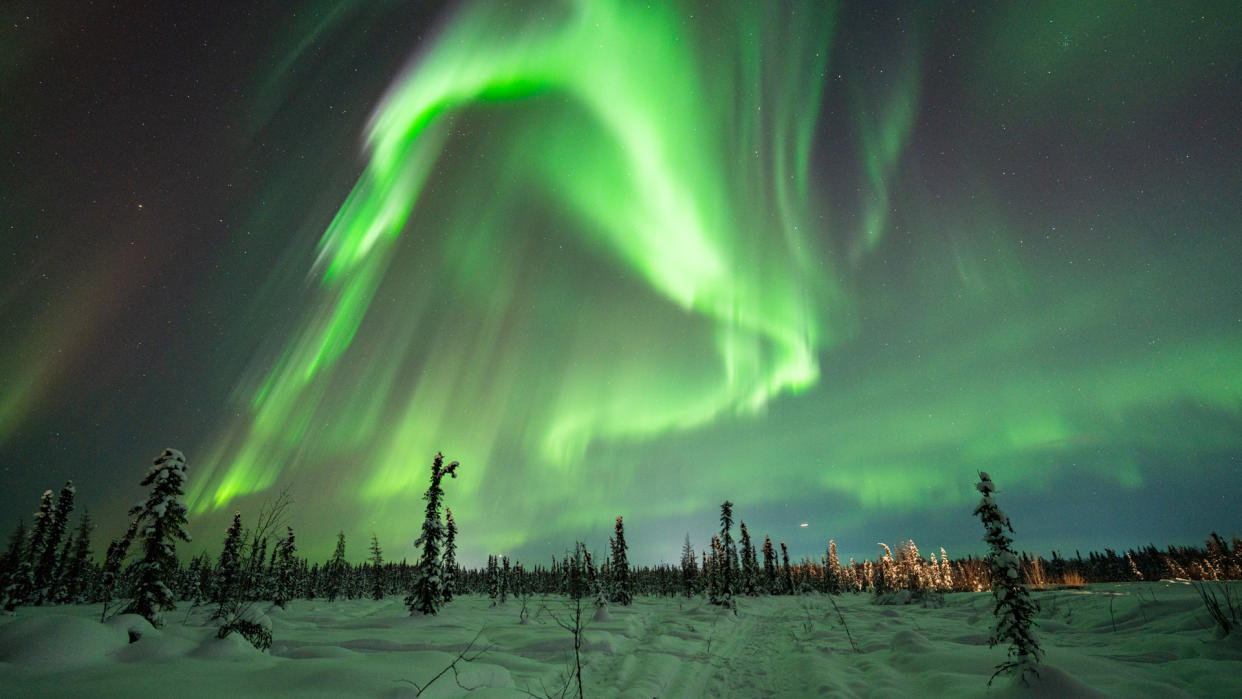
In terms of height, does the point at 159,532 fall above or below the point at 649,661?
above

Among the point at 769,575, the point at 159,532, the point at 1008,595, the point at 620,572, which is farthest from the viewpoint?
the point at 769,575

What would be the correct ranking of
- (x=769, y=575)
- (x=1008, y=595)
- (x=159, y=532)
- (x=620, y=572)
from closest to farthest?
(x=1008, y=595) < (x=159, y=532) < (x=620, y=572) < (x=769, y=575)

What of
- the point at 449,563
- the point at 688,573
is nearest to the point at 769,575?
the point at 688,573

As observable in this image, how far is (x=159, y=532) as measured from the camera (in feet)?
83.3

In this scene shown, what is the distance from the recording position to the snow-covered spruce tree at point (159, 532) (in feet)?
78.8

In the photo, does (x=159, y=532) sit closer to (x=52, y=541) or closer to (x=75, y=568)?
(x=52, y=541)

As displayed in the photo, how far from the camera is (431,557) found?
117ft

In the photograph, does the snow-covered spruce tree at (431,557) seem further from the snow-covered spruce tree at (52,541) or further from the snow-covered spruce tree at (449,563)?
the snow-covered spruce tree at (52,541)

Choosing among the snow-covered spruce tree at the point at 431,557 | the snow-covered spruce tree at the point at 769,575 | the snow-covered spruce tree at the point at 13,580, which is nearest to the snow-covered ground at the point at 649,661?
the snow-covered spruce tree at the point at 431,557

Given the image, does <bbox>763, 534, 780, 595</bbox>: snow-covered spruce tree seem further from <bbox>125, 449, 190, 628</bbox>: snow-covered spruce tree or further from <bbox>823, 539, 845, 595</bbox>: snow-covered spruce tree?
<bbox>125, 449, 190, 628</bbox>: snow-covered spruce tree

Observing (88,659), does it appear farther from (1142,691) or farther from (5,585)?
(5,585)

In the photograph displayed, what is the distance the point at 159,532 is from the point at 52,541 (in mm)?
41182

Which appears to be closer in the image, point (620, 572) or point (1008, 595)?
point (1008, 595)

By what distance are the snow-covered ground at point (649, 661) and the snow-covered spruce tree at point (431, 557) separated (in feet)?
30.8
